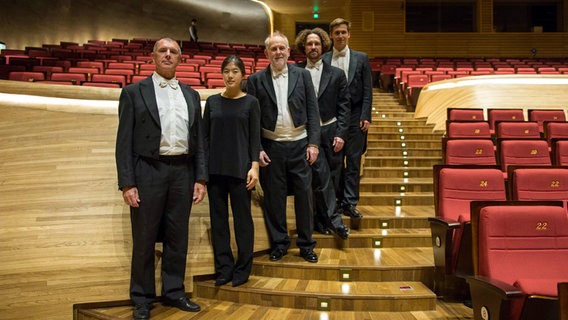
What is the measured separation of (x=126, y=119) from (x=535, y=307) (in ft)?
2.72

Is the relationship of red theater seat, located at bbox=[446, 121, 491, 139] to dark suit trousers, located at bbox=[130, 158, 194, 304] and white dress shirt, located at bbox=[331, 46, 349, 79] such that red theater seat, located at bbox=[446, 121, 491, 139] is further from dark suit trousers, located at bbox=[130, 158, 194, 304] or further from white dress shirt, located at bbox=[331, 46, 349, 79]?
dark suit trousers, located at bbox=[130, 158, 194, 304]

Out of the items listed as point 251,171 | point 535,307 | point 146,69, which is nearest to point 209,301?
point 251,171

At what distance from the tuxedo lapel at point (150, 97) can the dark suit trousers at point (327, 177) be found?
45 cm

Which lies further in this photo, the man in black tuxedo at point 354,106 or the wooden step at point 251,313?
the man in black tuxedo at point 354,106

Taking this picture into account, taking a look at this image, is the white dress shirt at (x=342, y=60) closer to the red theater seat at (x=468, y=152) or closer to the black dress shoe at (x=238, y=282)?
the red theater seat at (x=468, y=152)

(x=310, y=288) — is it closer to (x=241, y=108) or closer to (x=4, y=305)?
(x=241, y=108)

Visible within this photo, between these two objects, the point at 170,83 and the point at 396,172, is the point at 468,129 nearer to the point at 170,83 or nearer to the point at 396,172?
the point at 396,172

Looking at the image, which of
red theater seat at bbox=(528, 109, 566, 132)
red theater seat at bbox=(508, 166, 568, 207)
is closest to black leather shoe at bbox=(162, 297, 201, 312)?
red theater seat at bbox=(508, 166, 568, 207)

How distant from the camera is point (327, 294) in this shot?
109 centimetres

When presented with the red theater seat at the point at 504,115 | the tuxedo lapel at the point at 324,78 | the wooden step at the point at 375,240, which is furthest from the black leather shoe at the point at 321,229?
the red theater seat at the point at 504,115

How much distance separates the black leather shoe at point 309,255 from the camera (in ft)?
4.05

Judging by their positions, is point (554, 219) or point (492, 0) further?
point (492, 0)

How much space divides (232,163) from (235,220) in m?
0.14

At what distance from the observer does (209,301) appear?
1.15 m
